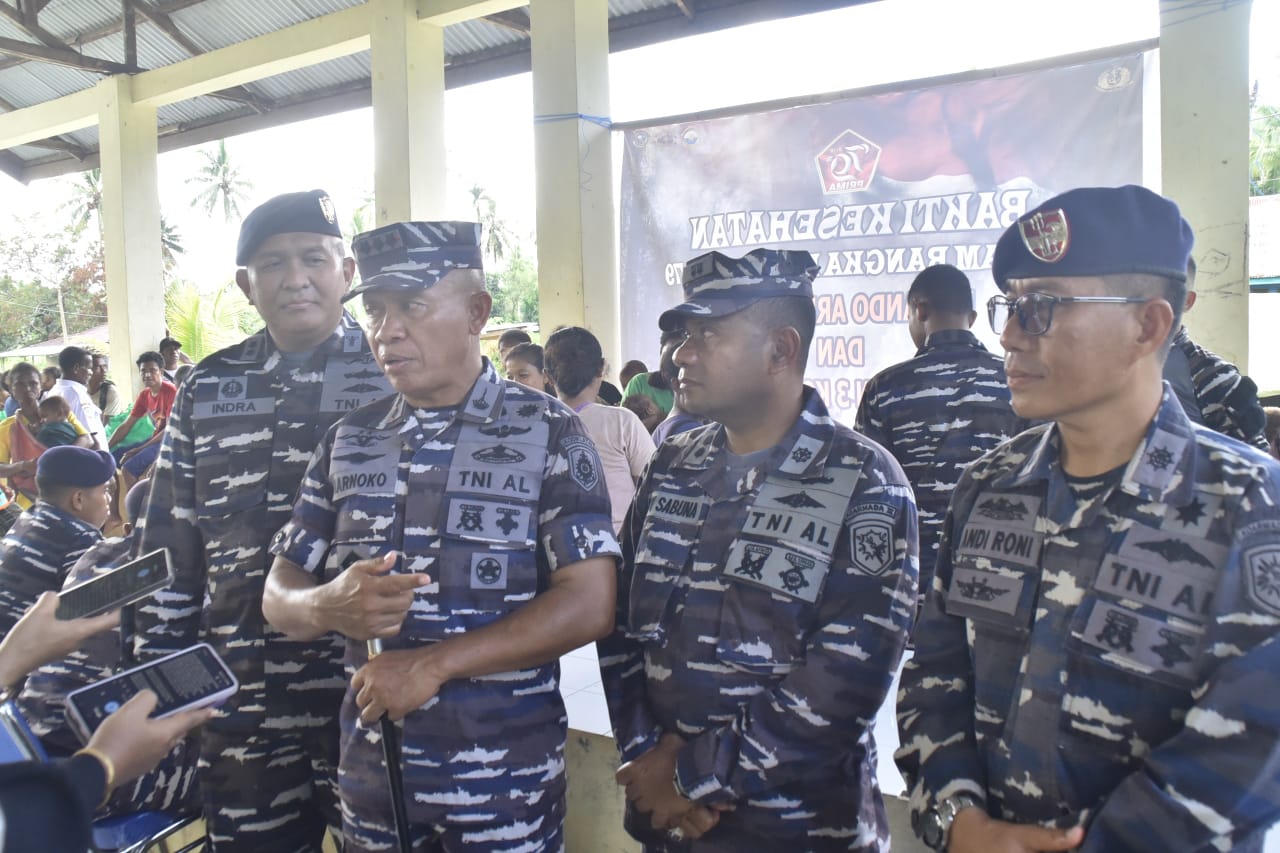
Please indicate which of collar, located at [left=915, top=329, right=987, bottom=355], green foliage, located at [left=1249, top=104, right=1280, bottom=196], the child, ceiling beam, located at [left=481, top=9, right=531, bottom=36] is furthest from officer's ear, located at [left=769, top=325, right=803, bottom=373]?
green foliage, located at [left=1249, top=104, right=1280, bottom=196]

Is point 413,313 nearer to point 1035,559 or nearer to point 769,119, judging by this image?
point 1035,559

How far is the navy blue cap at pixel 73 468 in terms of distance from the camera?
9.90 feet

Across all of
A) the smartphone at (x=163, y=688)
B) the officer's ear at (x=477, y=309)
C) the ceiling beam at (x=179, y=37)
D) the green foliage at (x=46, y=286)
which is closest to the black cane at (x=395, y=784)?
the smartphone at (x=163, y=688)

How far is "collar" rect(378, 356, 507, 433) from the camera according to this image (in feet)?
6.19

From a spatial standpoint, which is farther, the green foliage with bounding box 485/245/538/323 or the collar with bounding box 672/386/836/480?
the green foliage with bounding box 485/245/538/323

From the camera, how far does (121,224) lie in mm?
9211

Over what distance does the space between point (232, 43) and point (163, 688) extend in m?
7.99

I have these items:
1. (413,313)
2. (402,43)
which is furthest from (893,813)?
(402,43)

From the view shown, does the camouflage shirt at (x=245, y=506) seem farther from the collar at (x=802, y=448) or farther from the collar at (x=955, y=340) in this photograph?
the collar at (x=955, y=340)

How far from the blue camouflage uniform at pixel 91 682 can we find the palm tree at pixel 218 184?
45.9 meters

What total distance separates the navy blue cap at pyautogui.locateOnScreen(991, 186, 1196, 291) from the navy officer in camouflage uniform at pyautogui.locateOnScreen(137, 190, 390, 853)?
5.24ft

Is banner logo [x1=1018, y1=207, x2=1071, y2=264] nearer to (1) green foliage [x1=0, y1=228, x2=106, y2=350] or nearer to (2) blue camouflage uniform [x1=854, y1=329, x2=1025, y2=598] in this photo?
(2) blue camouflage uniform [x1=854, y1=329, x2=1025, y2=598]

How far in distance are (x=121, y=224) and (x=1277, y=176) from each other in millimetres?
30039

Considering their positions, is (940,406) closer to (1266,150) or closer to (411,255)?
(411,255)
